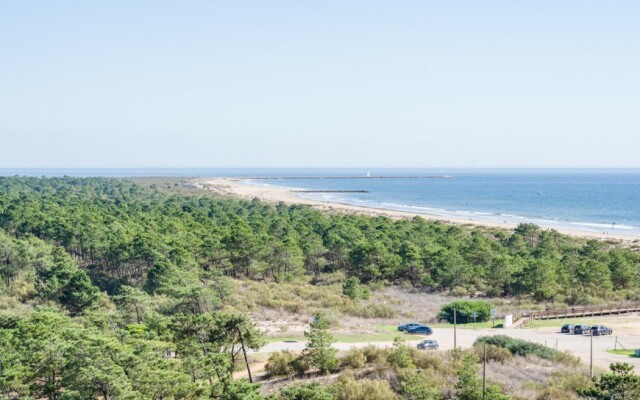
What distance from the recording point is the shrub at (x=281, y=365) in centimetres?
3022

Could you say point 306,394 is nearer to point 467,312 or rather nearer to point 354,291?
point 467,312

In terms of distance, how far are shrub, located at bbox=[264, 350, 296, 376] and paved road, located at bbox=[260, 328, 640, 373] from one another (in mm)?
4489

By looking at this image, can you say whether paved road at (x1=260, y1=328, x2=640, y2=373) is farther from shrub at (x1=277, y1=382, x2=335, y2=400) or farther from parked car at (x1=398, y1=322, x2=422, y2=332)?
shrub at (x1=277, y1=382, x2=335, y2=400)

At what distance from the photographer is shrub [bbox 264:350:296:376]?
30.2 metres

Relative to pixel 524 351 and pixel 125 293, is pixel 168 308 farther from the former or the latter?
pixel 524 351

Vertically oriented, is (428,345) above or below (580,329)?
above

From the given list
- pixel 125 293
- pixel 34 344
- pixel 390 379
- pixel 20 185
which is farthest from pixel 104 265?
pixel 20 185

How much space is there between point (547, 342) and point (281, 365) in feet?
57.5

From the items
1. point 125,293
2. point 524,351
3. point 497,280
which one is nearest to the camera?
point 524,351

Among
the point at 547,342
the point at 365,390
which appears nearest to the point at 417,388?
the point at 365,390

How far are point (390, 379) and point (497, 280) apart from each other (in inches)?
1170

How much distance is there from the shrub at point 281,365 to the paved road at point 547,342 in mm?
4489

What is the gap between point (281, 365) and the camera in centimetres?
3034

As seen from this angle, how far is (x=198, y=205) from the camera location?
379 feet
